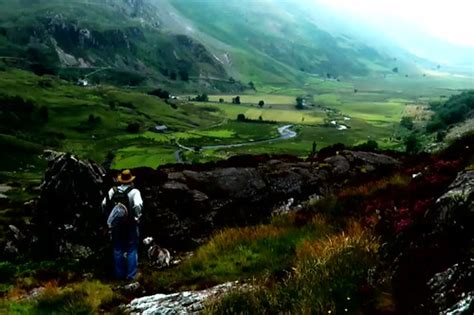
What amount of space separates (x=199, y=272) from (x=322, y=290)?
6295 millimetres

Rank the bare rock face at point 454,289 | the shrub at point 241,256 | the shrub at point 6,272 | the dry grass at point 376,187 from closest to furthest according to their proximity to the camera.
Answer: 1. the bare rock face at point 454,289
2. the shrub at point 241,256
3. the shrub at point 6,272
4. the dry grass at point 376,187

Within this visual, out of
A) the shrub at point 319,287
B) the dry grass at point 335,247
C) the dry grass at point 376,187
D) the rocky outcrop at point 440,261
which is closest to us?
the rocky outcrop at point 440,261

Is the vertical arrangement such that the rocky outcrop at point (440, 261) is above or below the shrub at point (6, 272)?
above

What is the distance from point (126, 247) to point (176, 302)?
491 centimetres

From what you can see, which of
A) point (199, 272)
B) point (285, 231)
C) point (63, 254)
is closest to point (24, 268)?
point (63, 254)

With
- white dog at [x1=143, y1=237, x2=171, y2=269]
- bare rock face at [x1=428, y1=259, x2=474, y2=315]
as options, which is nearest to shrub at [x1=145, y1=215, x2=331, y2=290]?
white dog at [x1=143, y1=237, x2=171, y2=269]

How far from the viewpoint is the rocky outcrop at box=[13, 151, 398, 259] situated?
25.0m

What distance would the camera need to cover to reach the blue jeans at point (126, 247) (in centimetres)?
1805

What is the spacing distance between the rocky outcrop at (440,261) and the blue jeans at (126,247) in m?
9.76

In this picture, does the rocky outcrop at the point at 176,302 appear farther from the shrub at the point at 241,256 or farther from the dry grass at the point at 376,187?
the dry grass at the point at 376,187

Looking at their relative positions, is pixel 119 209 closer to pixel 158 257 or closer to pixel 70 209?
pixel 158 257

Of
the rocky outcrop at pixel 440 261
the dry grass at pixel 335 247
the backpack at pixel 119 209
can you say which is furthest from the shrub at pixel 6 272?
the rocky outcrop at pixel 440 261

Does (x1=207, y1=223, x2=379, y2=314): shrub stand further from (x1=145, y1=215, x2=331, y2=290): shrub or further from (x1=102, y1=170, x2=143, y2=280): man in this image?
(x1=102, y1=170, x2=143, y2=280): man

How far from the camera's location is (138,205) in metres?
17.8
